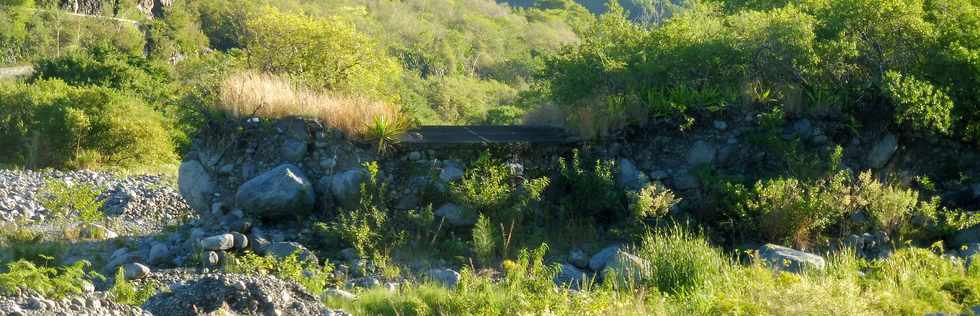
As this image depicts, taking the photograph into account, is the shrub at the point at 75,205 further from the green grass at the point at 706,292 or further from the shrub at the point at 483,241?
the green grass at the point at 706,292

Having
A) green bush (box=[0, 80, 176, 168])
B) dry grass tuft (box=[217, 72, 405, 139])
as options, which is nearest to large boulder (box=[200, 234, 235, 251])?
dry grass tuft (box=[217, 72, 405, 139])

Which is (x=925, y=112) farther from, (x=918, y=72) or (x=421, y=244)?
(x=421, y=244)

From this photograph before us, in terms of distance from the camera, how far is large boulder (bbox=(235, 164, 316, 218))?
10633mm

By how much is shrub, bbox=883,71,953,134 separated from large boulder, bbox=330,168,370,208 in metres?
6.06

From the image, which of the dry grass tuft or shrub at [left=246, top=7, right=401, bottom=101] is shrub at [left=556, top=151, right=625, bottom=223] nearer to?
the dry grass tuft

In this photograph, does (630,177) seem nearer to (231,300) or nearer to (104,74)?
(231,300)

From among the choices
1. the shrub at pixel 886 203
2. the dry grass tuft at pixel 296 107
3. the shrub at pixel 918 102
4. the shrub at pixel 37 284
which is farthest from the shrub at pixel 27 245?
the shrub at pixel 918 102

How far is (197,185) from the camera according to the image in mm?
11398

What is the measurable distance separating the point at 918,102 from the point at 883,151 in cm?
72

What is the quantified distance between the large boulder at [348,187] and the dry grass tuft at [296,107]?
625 mm

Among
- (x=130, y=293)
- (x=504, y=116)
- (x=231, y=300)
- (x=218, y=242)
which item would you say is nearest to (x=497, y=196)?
(x=218, y=242)

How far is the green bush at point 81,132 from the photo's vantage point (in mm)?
23609

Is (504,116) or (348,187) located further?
(504,116)

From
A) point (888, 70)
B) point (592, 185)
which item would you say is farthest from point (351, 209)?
point (888, 70)
